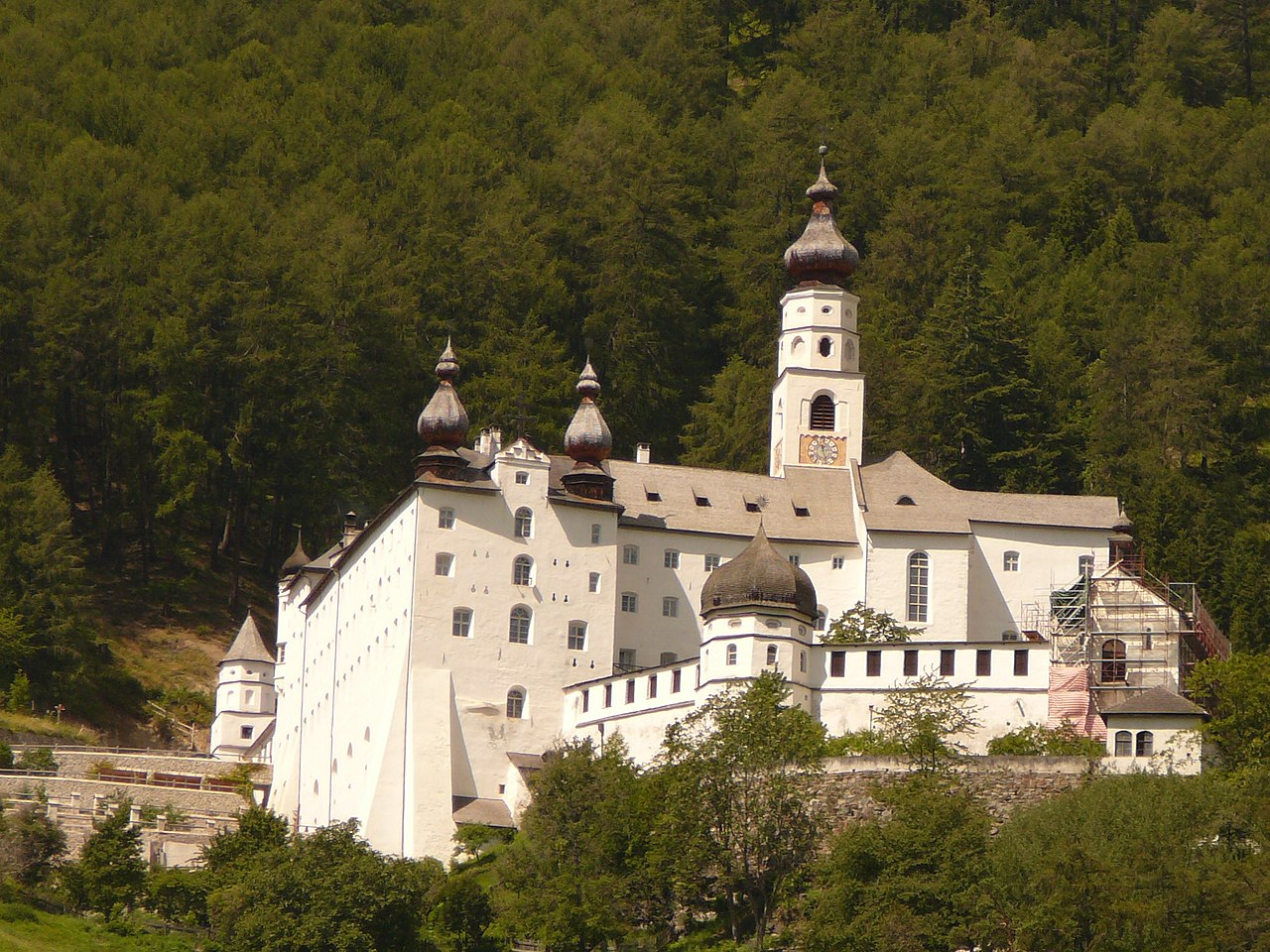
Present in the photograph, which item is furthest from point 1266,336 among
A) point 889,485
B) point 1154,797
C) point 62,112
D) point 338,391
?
point 62,112

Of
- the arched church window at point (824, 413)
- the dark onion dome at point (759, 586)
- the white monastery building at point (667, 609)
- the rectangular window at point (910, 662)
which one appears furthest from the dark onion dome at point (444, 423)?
the rectangular window at point (910, 662)

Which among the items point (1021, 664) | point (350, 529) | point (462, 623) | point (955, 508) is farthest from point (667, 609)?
point (350, 529)

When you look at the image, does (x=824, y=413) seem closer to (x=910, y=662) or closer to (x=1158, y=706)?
(x=910, y=662)

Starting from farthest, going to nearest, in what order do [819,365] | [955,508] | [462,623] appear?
[819,365]
[955,508]
[462,623]

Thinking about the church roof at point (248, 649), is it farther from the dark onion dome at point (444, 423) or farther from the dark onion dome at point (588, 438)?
the dark onion dome at point (588, 438)

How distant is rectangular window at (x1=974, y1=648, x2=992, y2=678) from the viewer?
52125 mm

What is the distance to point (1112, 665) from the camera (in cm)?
5262

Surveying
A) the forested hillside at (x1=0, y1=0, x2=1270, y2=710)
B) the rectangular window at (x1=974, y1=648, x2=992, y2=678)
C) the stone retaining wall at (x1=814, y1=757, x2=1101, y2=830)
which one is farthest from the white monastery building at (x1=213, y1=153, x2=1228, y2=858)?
the forested hillside at (x1=0, y1=0, x2=1270, y2=710)

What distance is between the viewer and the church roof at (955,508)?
Answer: 59562 mm

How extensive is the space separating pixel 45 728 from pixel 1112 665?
1009 inches

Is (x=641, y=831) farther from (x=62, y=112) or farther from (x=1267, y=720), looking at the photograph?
(x=62, y=112)

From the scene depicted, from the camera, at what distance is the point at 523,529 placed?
56875 mm

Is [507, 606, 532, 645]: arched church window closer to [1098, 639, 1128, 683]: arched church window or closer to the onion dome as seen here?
[1098, 639, 1128, 683]: arched church window

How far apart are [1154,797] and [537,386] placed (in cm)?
3086
